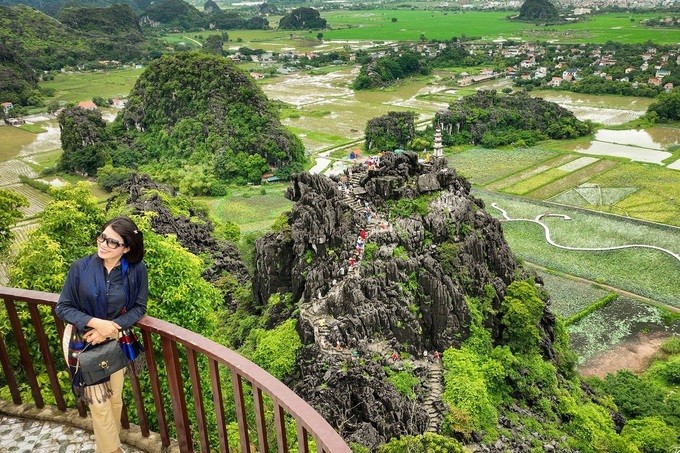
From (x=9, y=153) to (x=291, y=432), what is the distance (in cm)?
6126

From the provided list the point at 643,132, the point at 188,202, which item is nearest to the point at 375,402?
the point at 188,202

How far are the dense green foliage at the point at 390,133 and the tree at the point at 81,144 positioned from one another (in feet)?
87.1

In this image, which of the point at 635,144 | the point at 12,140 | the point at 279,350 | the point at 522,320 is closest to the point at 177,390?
the point at 279,350

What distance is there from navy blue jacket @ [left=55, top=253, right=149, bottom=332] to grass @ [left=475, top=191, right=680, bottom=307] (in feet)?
106

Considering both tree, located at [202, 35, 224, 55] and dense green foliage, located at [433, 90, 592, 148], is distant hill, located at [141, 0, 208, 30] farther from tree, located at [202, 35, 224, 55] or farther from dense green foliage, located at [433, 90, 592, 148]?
dense green foliage, located at [433, 90, 592, 148]

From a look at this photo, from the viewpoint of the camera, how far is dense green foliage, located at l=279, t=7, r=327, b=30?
561ft

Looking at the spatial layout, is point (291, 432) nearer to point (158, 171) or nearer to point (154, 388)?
point (154, 388)

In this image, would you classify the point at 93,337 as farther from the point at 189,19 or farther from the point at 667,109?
the point at 189,19

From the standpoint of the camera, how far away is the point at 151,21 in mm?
180500

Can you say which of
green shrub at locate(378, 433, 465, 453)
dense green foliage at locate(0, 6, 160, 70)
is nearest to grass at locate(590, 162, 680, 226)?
green shrub at locate(378, 433, 465, 453)

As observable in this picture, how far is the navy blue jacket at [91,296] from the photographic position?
18.0ft

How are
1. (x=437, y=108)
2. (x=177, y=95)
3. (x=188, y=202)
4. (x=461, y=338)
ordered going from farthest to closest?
(x=437, y=108) → (x=177, y=95) → (x=188, y=202) → (x=461, y=338)

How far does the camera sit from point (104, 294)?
5.54m

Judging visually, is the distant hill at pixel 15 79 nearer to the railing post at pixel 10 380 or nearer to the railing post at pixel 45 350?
the railing post at pixel 10 380
